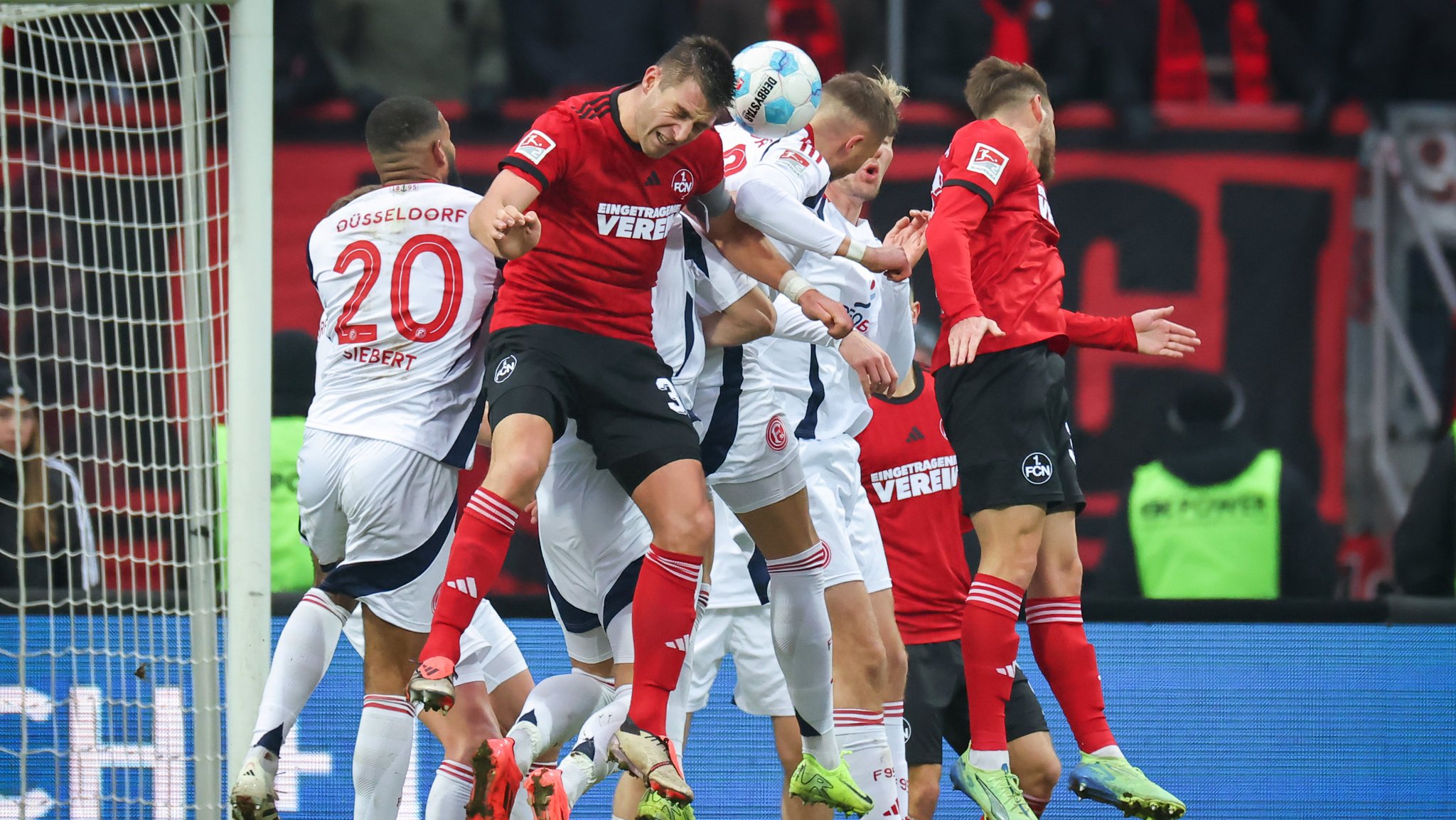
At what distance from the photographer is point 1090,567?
962cm

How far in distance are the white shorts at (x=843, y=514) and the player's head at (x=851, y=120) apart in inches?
37.4

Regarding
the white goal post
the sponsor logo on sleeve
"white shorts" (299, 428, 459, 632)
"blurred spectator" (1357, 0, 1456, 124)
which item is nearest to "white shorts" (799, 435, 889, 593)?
the sponsor logo on sleeve

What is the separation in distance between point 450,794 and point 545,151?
6.35 feet

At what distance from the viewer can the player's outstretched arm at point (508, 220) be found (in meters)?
4.15

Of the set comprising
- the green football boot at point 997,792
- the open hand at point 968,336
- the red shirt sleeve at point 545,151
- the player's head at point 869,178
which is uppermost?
the player's head at point 869,178

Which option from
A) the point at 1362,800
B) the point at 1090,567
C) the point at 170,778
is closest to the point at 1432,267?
the point at 1090,567

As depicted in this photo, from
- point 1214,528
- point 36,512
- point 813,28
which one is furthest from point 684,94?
point 813,28

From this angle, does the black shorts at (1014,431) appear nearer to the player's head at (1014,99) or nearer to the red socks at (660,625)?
the player's head at (1014,99)

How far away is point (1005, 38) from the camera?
10180 millimetres

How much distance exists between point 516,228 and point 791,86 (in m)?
1.11

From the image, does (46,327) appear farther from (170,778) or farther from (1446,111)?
(1446,111)

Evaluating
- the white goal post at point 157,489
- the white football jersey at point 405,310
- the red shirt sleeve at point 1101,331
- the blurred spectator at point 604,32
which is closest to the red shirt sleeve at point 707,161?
the white football jersey at point 405,310

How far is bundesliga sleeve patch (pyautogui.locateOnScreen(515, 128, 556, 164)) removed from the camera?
4.37 m

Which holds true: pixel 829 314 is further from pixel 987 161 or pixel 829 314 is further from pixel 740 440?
pixel 987 161
